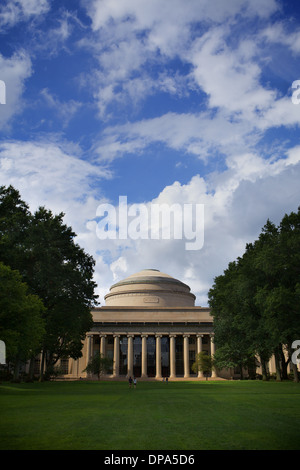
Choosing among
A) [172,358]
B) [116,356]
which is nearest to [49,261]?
[116,356]

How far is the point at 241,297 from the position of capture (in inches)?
2029

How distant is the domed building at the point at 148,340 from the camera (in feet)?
316

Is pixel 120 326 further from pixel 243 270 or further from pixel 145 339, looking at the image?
pixel 243 270

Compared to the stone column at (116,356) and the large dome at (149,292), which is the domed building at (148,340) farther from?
the large dome at (149,292)

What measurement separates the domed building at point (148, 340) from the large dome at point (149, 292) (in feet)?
13.3

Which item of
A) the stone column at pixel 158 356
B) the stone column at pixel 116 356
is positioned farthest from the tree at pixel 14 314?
the stone column at pixel 158 356

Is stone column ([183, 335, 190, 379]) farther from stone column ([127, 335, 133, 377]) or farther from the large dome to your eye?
the large dome

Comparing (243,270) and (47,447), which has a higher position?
(243,270)

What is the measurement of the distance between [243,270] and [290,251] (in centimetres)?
697

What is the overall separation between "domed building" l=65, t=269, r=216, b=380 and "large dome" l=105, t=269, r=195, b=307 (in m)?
4.05

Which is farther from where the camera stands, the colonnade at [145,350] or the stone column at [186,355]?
the colonnade at [145,350]
